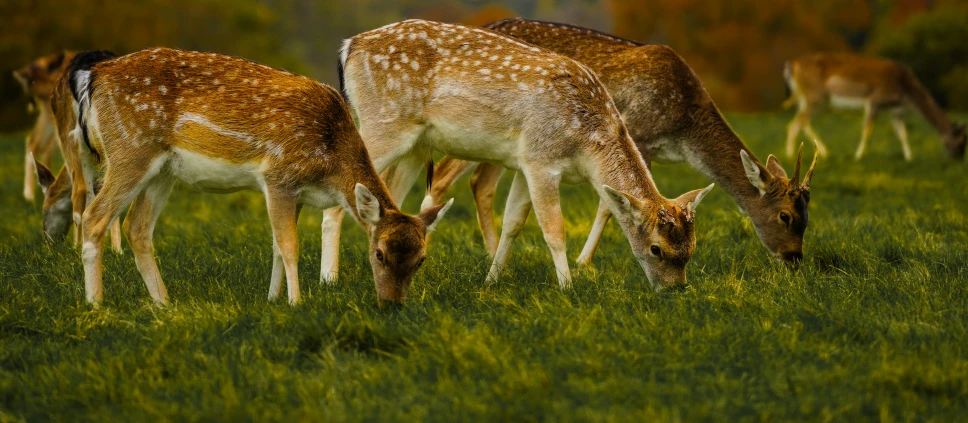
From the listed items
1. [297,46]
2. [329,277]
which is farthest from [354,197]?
[297,46]

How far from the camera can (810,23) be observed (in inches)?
1533

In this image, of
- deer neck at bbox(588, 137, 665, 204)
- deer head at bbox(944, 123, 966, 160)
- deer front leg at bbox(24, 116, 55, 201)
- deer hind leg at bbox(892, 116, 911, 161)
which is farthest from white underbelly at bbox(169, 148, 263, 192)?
deer head at bbox(944, 123, 966, 160)

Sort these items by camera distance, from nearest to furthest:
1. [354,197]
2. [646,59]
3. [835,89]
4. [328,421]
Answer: [328,421]
[354,197]
[646,59]
[835,89]

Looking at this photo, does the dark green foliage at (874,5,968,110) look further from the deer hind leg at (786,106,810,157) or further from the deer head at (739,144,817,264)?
the deer head at (739,144,817,264)

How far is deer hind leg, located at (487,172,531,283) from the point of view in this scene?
6836mm

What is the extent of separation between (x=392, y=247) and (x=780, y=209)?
9.99ft

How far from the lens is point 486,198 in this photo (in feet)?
26.5

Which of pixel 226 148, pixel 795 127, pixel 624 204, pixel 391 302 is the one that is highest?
pixel 226 148

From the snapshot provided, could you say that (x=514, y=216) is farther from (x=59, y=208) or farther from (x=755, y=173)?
(x=59, y=208)

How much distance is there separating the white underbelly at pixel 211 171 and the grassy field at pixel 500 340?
0.61m

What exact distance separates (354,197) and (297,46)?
49.9 m

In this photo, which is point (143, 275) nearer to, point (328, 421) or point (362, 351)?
point (362, 351)

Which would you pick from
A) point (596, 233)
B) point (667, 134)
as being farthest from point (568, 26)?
point (596, 233)

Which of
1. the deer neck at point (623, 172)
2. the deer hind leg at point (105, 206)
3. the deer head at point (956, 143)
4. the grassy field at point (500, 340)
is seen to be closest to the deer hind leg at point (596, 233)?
the grassy field at point (500, 340)
